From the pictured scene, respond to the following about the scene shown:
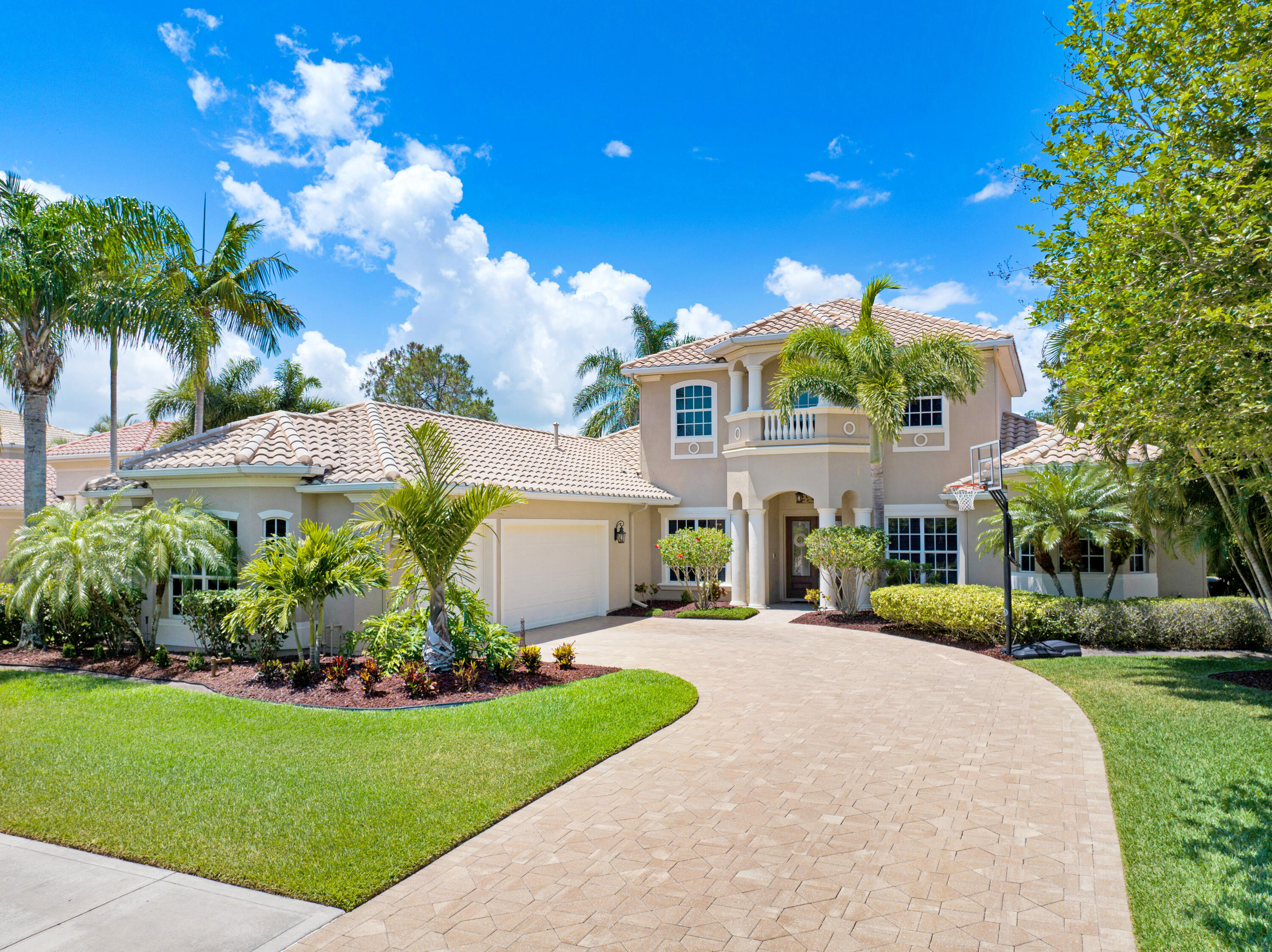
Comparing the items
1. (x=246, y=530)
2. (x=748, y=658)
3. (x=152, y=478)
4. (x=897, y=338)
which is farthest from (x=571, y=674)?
(x=897, y=338)

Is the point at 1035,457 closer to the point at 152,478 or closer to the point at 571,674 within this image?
the point at 571,674

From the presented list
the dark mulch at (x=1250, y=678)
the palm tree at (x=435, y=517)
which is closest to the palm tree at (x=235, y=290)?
the palm tree at (x=435, y=517)

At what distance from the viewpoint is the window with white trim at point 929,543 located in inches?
731

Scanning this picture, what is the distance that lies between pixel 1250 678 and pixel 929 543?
333 inches

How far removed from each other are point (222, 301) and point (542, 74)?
9622 mm

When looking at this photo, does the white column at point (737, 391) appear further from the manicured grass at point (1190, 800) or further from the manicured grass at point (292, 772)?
the manicured grass at point (292, 772)

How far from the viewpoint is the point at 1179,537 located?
1253cm

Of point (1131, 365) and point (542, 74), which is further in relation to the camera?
point (542, 74)

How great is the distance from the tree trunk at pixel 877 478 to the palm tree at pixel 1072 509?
2882 millimetres

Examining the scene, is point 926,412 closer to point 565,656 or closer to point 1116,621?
point 1116,621

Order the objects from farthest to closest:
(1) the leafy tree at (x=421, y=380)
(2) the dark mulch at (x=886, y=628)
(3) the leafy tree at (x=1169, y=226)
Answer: (1) the leafy tree at (x=421, y=380) < (2) the dark mulch at (x=886, y=628) < (3) the leafy tree at (x=1169, y=226)

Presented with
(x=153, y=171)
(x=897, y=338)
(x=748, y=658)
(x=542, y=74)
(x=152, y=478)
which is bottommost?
(x=748, y=658)

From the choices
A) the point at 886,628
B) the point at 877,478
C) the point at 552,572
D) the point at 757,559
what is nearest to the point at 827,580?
the point at 757,559

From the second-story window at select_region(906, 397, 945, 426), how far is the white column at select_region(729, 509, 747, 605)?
5.08m
